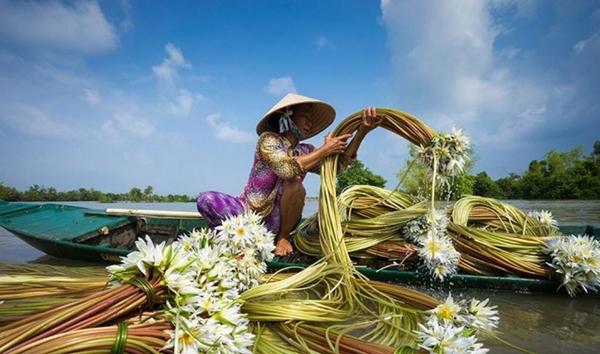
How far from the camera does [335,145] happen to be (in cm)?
270

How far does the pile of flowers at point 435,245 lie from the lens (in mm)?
2539

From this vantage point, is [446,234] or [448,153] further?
[446,234]

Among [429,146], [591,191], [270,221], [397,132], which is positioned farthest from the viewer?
→ [591,191]

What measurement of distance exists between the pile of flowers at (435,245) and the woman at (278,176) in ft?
2.57

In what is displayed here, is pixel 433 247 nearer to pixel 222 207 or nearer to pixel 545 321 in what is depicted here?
pixel 545 321

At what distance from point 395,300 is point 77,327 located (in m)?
1.50

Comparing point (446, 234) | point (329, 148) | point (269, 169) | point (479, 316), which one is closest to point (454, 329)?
point (479, 316)

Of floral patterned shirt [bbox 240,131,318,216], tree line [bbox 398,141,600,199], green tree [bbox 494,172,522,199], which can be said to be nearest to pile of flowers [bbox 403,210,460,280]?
floral patterned shirt [bbox 240,131,318,216]

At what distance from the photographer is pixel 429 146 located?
2355mm

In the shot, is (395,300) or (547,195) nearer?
(395,300)

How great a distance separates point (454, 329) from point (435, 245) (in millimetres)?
1527

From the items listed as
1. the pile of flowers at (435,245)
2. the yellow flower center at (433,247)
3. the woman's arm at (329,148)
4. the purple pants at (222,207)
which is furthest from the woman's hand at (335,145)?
the yellow flower center at (433,247)

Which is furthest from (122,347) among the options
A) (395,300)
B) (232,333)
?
(395,300)

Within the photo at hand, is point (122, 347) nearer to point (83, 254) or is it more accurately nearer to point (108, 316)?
point (108, 316)
